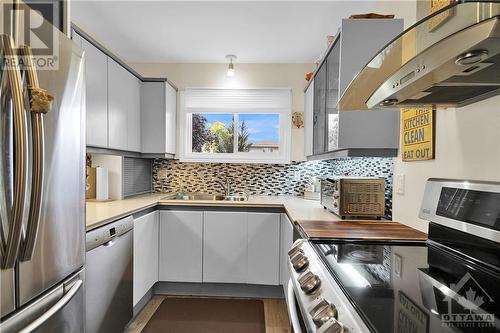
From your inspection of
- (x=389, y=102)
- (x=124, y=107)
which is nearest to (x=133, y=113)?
(x=124, y=107)

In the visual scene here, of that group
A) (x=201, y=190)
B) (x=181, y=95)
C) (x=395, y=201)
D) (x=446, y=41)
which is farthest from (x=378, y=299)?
(x=181, y=95)

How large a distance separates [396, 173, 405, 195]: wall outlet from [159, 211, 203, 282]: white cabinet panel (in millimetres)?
1709

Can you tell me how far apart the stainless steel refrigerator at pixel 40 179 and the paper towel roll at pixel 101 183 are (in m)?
1.40

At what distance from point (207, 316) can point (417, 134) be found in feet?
6.79

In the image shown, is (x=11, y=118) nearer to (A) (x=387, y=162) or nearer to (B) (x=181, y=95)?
(A) (x=387, y=162)

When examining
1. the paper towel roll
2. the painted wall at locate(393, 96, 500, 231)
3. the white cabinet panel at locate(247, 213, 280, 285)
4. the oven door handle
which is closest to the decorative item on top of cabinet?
the painted wall at locate(393, 96, 500, 231)

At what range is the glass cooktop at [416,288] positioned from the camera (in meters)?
0.63

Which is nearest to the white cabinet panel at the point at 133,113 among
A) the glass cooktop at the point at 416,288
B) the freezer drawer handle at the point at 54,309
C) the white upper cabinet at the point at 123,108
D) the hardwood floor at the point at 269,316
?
the white upper cabinet at the point at 123,108

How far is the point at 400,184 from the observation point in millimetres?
1799

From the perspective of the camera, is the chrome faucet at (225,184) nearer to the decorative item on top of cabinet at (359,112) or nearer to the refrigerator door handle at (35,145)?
the decorative item on top of cabinet at (359,112)

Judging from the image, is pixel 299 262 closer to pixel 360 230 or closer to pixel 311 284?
pixel 311 284

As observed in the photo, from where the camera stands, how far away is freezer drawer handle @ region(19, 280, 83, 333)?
3.21ft

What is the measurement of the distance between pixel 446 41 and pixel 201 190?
2985 millimetres

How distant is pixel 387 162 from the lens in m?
2.04
